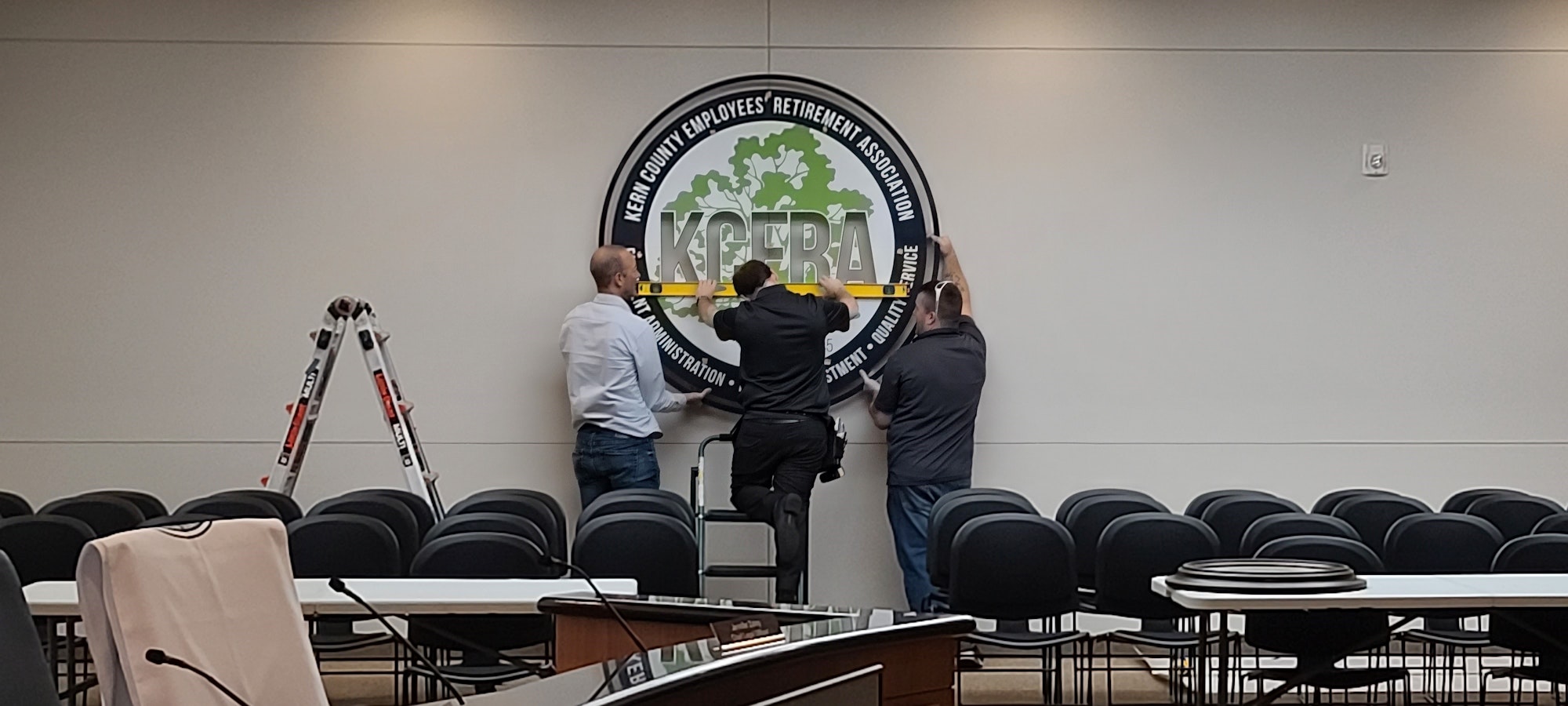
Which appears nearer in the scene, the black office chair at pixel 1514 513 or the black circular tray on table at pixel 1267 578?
the black circular tray on table at pixel 1267 578

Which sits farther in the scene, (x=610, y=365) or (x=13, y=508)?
(x=610, y=365)

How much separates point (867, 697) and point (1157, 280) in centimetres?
632

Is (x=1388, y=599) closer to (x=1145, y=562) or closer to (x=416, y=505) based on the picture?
(x=1145, y=562)

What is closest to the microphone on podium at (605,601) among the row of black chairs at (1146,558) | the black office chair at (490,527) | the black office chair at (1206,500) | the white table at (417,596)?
the white table at (417,596)

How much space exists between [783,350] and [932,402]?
89 cm

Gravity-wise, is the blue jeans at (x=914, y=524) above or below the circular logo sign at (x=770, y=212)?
below

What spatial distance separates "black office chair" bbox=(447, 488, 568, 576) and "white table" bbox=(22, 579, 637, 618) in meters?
1.75

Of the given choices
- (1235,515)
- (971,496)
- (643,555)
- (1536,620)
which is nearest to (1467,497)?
(1235,515)

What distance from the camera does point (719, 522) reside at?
27.1 feet

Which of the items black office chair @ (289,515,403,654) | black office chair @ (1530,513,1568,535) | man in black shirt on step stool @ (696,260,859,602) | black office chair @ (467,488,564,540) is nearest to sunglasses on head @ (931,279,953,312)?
man in black shirt on step stool @ (696,260,859,602)

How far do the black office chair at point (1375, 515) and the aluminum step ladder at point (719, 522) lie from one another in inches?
97.8

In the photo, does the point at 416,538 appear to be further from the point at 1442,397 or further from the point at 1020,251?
the point at 1442,397

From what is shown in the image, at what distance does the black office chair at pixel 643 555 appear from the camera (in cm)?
579

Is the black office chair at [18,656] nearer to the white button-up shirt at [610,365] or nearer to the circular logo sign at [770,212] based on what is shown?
the white button-up shirt at [610,365]
